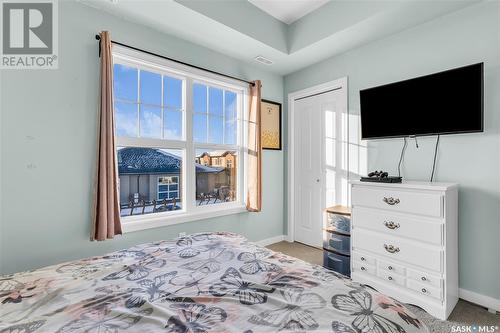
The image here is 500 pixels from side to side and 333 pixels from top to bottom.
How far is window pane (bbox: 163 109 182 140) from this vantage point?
105 inches

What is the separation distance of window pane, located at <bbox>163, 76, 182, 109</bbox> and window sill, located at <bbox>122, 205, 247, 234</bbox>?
122 cm

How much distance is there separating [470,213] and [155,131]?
10.1 feet

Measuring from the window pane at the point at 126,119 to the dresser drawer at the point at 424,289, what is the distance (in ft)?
9.34

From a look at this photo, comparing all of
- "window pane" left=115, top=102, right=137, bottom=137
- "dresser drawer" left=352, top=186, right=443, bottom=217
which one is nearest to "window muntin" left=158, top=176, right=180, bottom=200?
"window pane" left=115, top=102, right=137, bottom=137

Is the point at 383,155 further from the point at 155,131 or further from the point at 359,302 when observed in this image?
the point at 155,131

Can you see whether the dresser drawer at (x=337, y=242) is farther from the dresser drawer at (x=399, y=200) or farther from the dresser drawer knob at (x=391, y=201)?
the dresser drawer knob at (x=391, y=201)

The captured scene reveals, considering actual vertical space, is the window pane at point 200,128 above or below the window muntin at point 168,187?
above

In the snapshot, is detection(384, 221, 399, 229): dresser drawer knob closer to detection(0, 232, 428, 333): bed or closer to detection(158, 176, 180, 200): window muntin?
detection(0, 232, 428, 333): bed

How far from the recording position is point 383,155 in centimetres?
265

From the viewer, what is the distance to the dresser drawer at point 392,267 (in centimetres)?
203

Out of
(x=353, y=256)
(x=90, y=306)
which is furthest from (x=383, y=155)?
(x=90, y=306)

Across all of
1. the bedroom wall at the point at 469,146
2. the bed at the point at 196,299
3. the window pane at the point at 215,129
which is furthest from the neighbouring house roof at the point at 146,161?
the bedroom wall at the point at 469,146

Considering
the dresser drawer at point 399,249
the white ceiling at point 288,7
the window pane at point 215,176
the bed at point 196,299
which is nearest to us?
the bed at point 196,299

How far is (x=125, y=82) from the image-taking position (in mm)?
2436
